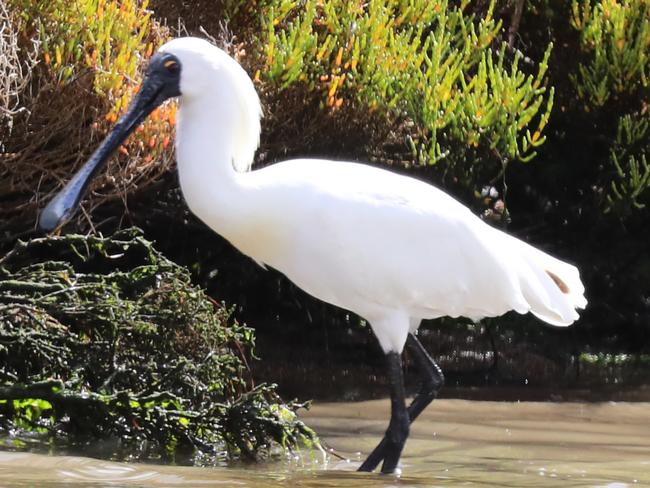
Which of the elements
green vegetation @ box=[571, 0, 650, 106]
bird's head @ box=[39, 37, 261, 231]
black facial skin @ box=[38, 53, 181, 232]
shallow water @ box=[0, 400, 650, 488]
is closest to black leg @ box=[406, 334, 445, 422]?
shallow water @ box=[0, 400, 650, 488]

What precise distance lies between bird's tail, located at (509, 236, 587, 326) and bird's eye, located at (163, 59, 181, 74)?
1.98 m

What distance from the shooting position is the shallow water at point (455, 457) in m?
5.94

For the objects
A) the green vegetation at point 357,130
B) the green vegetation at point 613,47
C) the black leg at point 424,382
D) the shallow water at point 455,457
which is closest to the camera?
the shallow water at point 455,457

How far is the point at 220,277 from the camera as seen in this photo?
33.1ft

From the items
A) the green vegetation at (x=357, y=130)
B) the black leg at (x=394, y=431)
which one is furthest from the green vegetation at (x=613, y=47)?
the black leg at (x=394, y=431)

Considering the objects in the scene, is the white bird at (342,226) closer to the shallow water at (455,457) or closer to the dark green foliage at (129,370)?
the shallow water at (455,457)

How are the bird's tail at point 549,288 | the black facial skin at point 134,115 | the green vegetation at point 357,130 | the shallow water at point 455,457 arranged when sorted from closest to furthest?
the shallow water at point 455,457
the black facial skin at point 134,115
the bird's tail at point 549,288
the green vegetation at point 357,130

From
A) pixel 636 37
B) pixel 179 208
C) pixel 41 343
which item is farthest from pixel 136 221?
pixel 636 37

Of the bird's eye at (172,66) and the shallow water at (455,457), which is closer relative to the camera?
the shallow water at (455,457)

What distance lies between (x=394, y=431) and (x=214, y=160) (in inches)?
63.2

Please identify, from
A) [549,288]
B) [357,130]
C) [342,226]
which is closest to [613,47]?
[357,130]

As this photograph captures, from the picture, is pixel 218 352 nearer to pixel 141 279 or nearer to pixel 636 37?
pixel 141 279

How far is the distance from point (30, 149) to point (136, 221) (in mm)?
1894

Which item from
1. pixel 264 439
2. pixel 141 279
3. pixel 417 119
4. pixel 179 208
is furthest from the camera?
pixel 179 208
